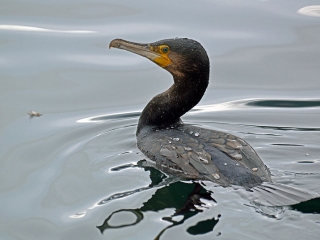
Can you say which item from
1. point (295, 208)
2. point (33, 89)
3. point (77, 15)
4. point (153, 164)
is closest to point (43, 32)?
point (77, 15)

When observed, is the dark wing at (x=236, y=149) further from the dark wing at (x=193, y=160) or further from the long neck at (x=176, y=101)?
the long neck at (x=176, y=101)

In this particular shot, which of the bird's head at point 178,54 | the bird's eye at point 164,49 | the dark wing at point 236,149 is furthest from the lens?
the bird's eye at point 164,49

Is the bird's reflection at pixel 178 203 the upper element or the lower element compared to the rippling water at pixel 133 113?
lower

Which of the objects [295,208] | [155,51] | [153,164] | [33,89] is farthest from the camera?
[33,89]

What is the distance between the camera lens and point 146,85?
9.23 meters

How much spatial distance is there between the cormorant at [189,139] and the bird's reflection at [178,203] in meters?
0.14

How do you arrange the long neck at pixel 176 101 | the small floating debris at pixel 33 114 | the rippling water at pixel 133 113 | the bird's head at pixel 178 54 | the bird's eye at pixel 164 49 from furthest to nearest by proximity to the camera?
the small floating debris at pixel 33 114 → the bird's eye at pixel 164 49 → the long neck at pixel 176 101 → the bird's head at pixel 178 54 → the rippling water at pixel 133 113

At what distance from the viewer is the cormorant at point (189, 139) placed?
21.0 ft

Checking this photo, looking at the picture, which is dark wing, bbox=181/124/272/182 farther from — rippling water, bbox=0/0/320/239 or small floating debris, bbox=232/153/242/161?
rippling water, bbox=0/0/320/239

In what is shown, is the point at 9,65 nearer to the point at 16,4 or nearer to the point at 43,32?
the point at 43,32

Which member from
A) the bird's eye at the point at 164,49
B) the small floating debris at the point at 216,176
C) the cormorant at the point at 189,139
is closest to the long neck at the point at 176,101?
the cormorant at the point at 189,139

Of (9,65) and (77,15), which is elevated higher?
(77,15)

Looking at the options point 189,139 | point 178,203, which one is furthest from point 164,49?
point 178,203

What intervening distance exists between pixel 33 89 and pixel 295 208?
4.17 meters
